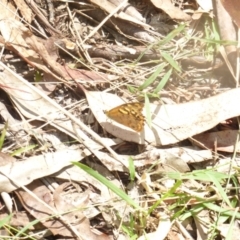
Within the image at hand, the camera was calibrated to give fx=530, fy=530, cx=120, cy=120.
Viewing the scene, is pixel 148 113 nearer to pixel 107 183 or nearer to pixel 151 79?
pixel 151 79

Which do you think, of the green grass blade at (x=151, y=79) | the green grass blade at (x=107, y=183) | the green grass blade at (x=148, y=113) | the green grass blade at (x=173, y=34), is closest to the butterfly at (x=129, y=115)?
the green grass blade at (x=148, y=113)

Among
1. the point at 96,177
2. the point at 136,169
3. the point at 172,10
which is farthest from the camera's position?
the point at 172,10

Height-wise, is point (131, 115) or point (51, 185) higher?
point (131, 115)

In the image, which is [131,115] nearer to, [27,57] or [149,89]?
[149,89]

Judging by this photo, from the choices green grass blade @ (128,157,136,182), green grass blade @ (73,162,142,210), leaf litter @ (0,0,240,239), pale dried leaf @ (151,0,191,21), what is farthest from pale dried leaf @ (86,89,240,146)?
pale dried leaf @ (151,0,191,21)

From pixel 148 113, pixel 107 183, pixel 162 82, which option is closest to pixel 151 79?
pixel 162 82

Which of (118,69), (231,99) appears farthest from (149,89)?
(231,99)

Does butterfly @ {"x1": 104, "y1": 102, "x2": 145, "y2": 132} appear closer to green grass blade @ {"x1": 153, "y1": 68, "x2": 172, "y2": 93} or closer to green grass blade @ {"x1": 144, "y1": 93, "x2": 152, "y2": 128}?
green grass blade @ {"x1": 144, "y1": 93, "x2": 152, "y2": 128}

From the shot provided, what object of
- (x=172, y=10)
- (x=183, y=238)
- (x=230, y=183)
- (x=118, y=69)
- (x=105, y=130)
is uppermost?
(x=172, y=10)
